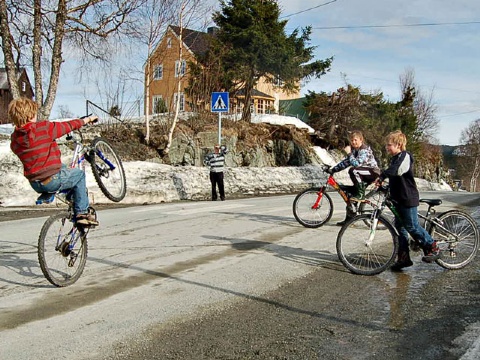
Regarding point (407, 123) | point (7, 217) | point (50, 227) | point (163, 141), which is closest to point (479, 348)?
point (50, 227)

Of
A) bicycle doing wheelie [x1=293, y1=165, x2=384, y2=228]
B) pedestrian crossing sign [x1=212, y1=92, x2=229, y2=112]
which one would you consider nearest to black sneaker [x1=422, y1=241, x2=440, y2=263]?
bicycle doing wheelie [x1=293, y1=165, x2=384, y2=228]

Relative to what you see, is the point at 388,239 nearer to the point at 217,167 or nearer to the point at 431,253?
the point at 431,253

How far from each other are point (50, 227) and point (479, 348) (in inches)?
171

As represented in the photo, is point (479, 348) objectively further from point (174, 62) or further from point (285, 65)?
point (285, 65)

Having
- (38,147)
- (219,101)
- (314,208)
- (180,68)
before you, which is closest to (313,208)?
(314,208)

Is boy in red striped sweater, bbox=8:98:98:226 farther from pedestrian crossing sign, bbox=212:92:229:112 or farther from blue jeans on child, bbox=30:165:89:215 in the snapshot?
pedestrian crossing sign, bbox=212:92:229:112

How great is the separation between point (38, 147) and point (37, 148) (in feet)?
0.05

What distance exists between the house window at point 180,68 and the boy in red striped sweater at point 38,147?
1578 cm

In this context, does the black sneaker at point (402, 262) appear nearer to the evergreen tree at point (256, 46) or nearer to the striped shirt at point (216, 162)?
the striped shirt at point (216, 162)

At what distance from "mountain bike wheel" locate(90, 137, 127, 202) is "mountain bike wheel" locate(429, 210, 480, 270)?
4711 millimetres

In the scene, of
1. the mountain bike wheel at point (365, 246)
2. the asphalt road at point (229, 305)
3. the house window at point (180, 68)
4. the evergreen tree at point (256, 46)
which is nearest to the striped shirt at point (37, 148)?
the asphalt road at point (229, 305)

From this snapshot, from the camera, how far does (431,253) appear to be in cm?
646

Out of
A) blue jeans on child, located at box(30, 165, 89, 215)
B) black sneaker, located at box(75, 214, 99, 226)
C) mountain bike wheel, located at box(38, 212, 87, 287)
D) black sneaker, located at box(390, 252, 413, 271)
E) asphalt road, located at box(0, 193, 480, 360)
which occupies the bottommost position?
asphalt road, located at box(0, 193, 480, 360)

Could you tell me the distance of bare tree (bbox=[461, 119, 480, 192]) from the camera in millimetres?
78819
